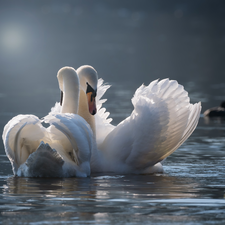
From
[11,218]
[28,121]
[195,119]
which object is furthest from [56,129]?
[11,218]

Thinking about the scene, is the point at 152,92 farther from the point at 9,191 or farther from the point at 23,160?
the point at 9,191

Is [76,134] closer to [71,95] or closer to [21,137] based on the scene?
[21,137]

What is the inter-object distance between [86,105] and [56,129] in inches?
50.6

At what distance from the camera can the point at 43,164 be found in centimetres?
925

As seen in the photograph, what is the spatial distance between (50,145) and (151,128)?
1607 millimetres

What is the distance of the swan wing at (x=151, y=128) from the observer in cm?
979

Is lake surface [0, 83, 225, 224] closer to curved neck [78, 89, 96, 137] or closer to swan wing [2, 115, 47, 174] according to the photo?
swan wing [2, 115, 47, 174]

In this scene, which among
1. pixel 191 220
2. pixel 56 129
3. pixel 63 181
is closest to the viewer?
pixel 191 220

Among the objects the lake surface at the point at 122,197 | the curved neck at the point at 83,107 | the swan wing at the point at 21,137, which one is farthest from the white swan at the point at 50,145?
the curved neck at the point at 83,107

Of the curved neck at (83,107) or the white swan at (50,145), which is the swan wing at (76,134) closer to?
the white swan at (50,145)

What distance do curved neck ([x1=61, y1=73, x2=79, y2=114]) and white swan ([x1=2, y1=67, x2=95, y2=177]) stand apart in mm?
674

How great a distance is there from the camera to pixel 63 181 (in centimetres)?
915

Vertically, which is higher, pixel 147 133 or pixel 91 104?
pixel 91 104

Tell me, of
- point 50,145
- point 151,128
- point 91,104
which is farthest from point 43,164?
point 151,128
